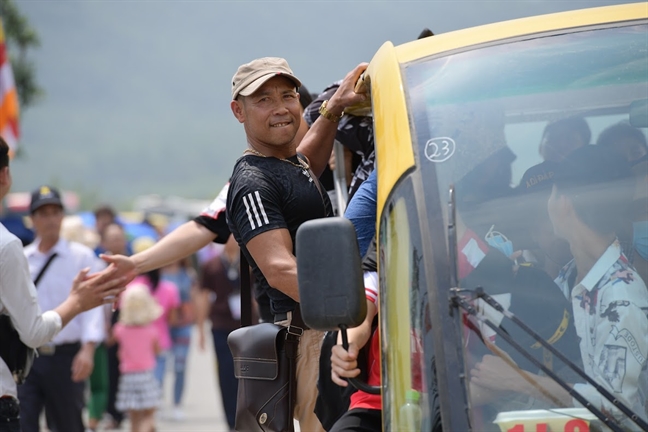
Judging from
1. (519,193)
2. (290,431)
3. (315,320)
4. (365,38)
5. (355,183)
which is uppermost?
(365,38)

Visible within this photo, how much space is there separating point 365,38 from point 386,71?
184 cm

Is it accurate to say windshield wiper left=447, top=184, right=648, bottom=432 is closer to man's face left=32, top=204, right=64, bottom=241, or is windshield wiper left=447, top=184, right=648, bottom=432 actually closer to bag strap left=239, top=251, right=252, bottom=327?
bag strap left=239, top=251, right=252, bottom=327

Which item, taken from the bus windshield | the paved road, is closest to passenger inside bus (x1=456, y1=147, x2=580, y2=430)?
A: the bus windshield

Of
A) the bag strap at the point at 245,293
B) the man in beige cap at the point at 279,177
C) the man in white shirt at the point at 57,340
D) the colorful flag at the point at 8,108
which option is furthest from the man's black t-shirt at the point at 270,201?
the colorful flag at the point at 8,108

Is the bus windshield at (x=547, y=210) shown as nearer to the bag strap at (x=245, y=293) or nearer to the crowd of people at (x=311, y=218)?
the crowd of people at (x=311, y=218)

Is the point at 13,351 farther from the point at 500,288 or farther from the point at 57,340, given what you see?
the point at 57,340

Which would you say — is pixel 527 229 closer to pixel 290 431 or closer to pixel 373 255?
pixel 373 255

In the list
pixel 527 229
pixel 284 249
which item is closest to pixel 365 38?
pixel 284 249

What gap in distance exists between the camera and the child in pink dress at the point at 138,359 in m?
11.0

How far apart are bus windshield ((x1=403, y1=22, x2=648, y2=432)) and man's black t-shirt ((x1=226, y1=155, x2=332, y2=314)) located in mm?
942

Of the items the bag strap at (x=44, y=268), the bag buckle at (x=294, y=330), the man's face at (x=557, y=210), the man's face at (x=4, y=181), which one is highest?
the man's face at (x=4, y=181)

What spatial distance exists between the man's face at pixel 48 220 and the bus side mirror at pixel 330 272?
5.76 m

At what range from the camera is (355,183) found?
536cm

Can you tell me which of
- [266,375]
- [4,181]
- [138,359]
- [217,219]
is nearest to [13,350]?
[4,181]
